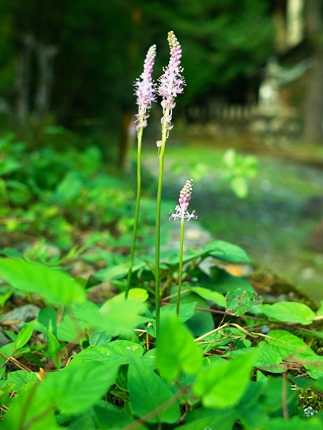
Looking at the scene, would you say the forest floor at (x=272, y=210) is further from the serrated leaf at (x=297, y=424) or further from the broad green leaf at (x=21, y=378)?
the serrated leaf at (x=297, y=424)

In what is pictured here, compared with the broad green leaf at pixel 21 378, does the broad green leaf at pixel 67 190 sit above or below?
above

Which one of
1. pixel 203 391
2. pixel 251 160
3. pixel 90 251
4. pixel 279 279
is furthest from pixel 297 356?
pixel 251 160

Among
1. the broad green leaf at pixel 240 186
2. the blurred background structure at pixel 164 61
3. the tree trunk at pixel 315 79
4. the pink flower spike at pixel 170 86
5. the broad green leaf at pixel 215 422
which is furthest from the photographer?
the tree trunk at pixel 315 79

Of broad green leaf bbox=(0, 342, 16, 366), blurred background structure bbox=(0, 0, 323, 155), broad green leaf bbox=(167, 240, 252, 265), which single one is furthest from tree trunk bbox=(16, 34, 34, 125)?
broad green leaf bbox=(0, 342, 16, 366)

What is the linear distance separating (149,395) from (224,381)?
6.8 inches

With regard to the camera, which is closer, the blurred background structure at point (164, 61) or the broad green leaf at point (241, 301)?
the broad green leaf at point (241, 301)

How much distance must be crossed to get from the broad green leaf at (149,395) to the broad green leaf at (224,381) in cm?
9

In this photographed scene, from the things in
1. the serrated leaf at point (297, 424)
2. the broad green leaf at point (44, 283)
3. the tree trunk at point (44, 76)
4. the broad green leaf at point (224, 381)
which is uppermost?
the tree trunk at point (44, 76)

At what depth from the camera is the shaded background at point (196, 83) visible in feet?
22.2

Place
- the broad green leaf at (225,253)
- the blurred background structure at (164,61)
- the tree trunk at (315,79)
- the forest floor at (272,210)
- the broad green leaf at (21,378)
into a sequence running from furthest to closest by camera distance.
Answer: the tree trunk at (315,79)
the blurred background structure at (164,61)
the forest floor at (272,210)
the broad green leaf at (225,253)
the broad green leaf at (21,378)

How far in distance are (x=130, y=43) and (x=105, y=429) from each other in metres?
8.53

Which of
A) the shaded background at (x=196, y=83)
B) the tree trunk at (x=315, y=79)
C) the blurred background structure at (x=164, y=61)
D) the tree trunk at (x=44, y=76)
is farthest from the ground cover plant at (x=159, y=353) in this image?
the tree trunk at (x=315, y=79)

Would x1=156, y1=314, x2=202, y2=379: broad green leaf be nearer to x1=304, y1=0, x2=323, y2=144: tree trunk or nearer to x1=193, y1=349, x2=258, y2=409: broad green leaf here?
x1=193, y1=349, x2=258, y2=409: broad green leaf

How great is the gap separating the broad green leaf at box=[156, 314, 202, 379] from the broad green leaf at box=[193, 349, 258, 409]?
3 centimetres
